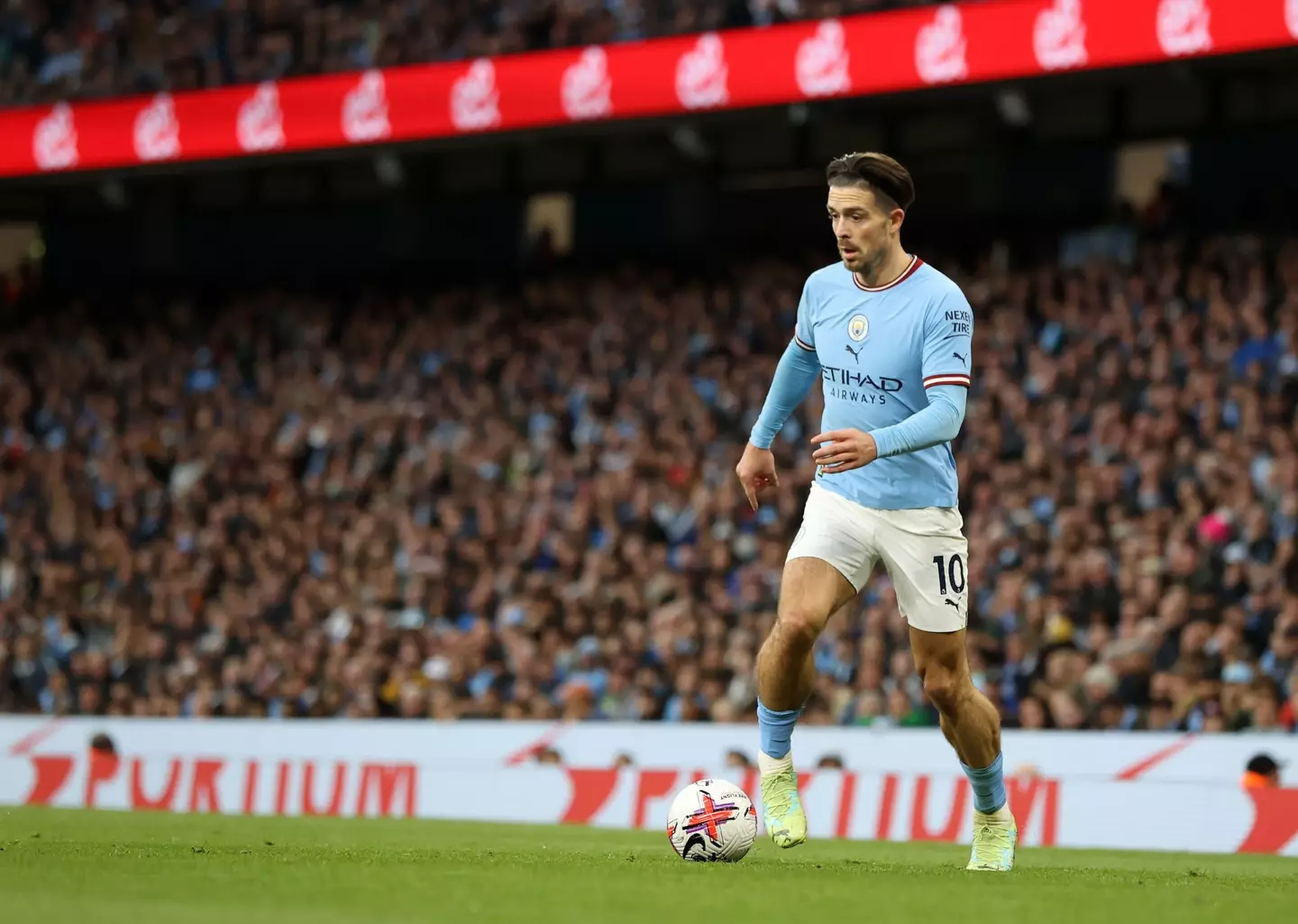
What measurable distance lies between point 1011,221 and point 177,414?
10819 mm

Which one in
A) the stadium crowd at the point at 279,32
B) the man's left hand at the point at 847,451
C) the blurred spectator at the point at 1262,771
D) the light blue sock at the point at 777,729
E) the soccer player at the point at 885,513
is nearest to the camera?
the man's left hand at the point at 847,451

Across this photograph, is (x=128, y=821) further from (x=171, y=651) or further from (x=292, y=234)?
(x=292, y=234)

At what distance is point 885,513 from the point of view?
27.0ft

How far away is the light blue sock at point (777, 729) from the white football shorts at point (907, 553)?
2.01ft

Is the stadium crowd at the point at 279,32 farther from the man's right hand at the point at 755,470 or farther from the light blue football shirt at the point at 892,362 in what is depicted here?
the light blue football shirt at the point at 892,362

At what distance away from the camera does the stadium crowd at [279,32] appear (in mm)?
22766

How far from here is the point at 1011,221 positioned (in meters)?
23.2

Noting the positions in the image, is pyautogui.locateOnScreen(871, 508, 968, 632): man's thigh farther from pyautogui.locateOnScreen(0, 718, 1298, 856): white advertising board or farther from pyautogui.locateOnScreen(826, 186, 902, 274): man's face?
pyautogui.locateOnScreen(0, 718, 1298, 856): white advertising board

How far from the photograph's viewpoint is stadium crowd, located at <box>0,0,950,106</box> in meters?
22.8

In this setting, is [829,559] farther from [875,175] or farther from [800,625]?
[875,175]

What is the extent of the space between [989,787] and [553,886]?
2145 millimetres

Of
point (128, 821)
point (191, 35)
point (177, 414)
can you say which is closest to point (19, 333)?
point (177, 414)

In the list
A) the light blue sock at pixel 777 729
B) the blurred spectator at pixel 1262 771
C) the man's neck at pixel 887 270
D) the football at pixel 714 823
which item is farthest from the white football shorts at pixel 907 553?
the blurred spectator at pixel 1262 771

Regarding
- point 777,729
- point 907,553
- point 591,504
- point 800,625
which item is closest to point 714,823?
point 777,729
